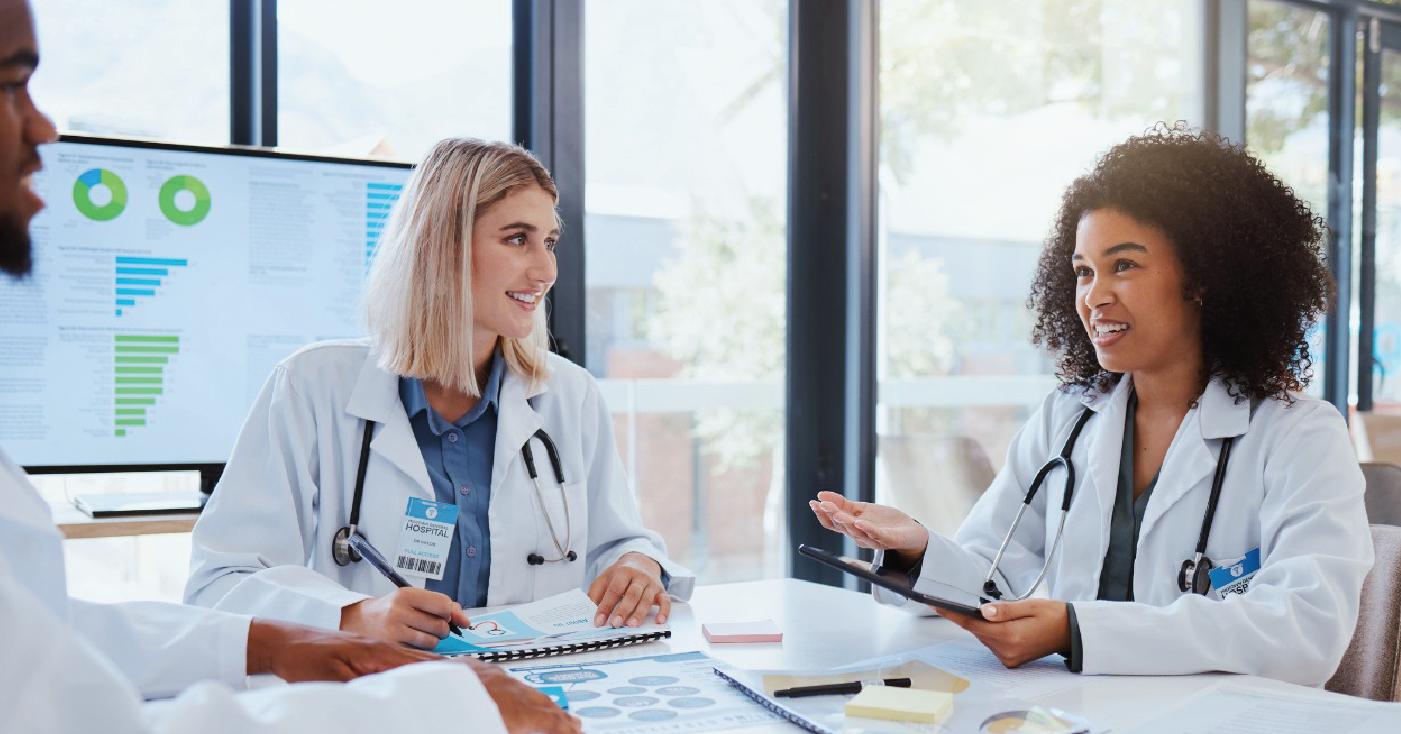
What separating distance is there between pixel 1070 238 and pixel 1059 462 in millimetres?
530

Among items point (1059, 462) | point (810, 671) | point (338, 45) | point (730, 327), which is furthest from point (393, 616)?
point (730, 327)

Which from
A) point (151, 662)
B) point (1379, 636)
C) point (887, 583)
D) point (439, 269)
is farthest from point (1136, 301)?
point (151, 662)

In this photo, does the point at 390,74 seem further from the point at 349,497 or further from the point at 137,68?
the point at 349,497

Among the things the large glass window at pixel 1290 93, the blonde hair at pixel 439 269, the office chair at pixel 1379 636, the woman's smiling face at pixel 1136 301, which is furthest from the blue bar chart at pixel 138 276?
the large glass window at pixel 1290 93

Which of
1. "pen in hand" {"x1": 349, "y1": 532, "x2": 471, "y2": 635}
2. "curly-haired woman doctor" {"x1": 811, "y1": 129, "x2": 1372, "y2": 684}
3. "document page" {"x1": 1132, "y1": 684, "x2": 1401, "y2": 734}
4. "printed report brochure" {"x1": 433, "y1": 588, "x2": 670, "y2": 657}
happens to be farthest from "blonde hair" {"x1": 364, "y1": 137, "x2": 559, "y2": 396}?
"document page" {"x1": 1132, "y1": 684, "x2": 1401, "y2": 734}

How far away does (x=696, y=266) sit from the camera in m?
3.49

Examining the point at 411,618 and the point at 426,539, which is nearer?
the point at 411,618

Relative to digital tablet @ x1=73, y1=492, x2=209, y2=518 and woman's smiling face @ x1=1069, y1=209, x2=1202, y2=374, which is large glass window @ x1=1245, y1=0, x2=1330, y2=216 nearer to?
woman's smiling face @ x1=1069, y1=209, x2=1202, y2=374

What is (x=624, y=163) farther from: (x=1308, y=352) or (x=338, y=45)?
(x=1308, y=352)

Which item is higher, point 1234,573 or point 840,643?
point 1234,573

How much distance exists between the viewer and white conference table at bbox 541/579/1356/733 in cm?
127

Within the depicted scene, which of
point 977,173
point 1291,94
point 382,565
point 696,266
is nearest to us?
point 382,565

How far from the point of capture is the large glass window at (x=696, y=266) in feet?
10.8

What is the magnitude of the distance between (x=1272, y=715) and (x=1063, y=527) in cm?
66
